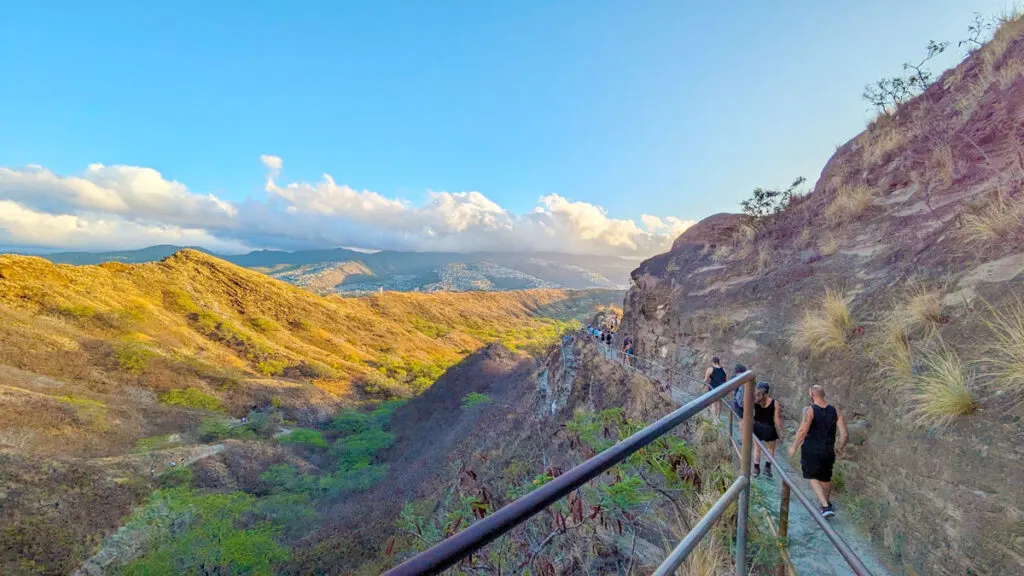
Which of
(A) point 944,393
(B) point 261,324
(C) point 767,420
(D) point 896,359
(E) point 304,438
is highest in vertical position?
(D) point 896,359

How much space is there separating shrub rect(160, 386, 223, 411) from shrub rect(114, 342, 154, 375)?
3316 millimetres

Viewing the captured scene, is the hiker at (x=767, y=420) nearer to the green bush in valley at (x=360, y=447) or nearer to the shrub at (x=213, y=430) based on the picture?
the green bush in valley at (x=360, y=447)

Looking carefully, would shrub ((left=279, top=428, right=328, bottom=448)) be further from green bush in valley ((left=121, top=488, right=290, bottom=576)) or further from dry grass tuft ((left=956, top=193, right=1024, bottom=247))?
dry grass tuft ((left=956, top=193, right=1024, bottom=247))

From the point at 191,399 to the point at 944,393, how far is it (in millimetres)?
40092

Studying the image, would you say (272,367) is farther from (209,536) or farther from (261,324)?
(209,536)

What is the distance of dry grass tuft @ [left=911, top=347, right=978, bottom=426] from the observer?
3.92m

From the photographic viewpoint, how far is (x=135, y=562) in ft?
43.5

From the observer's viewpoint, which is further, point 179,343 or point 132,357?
point 179,343

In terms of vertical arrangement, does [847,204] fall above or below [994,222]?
above

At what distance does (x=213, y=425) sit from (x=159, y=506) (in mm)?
12675

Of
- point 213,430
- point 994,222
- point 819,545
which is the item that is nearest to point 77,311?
point 213,430

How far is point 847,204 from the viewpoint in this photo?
10727 mm

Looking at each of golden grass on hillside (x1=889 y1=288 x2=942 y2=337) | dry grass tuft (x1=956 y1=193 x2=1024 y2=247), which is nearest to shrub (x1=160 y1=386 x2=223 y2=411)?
golden grass on hillside (x1=889 y1=288 x2=942 y2=337)

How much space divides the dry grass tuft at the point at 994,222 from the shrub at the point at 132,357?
44.1m
